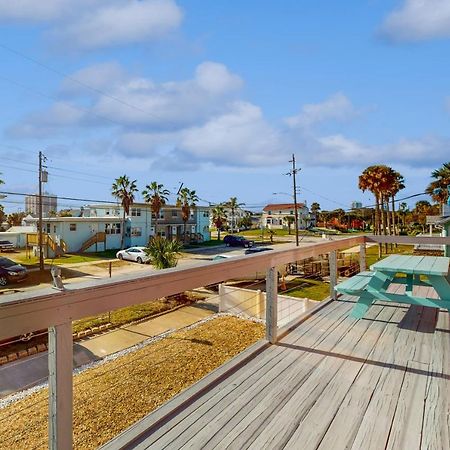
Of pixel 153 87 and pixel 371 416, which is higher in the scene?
pixel 153 87

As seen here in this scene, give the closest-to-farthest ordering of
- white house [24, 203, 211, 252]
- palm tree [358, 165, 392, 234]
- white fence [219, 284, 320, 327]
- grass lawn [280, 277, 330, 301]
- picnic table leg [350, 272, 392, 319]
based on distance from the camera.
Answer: picnic table leg [350, 272, 392, 319], white fence [219, 284, 320, 327], grass lawn [280, 277, 330, 301], palm tree [358, 165, 392, 234], white house [24, 203, 211, 252]

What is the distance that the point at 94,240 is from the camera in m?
29.1

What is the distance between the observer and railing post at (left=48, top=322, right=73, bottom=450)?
4.39 ft

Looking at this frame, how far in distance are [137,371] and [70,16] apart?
42.0ft

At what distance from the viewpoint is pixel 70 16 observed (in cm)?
1248

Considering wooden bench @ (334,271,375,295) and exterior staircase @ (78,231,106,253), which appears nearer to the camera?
wooden bench @ (334,271,375,295)

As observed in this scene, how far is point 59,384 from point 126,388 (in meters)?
5.94

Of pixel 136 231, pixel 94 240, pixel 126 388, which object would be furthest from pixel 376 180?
pixel 126 388

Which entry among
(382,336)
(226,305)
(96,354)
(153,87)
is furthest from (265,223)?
(382,336)

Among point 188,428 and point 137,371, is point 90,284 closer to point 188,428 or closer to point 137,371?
point 188,428

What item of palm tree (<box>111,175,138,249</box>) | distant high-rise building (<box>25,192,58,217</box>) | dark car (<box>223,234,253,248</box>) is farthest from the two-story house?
palm tree (<box>111,175,138,249</box>)

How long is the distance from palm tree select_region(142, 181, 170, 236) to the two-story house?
3586 centimetres

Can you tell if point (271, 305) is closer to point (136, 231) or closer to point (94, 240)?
point (94, 240)

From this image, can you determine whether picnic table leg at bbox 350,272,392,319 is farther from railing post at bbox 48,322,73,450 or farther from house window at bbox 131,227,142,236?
house window at bbox 131,227,142,236
